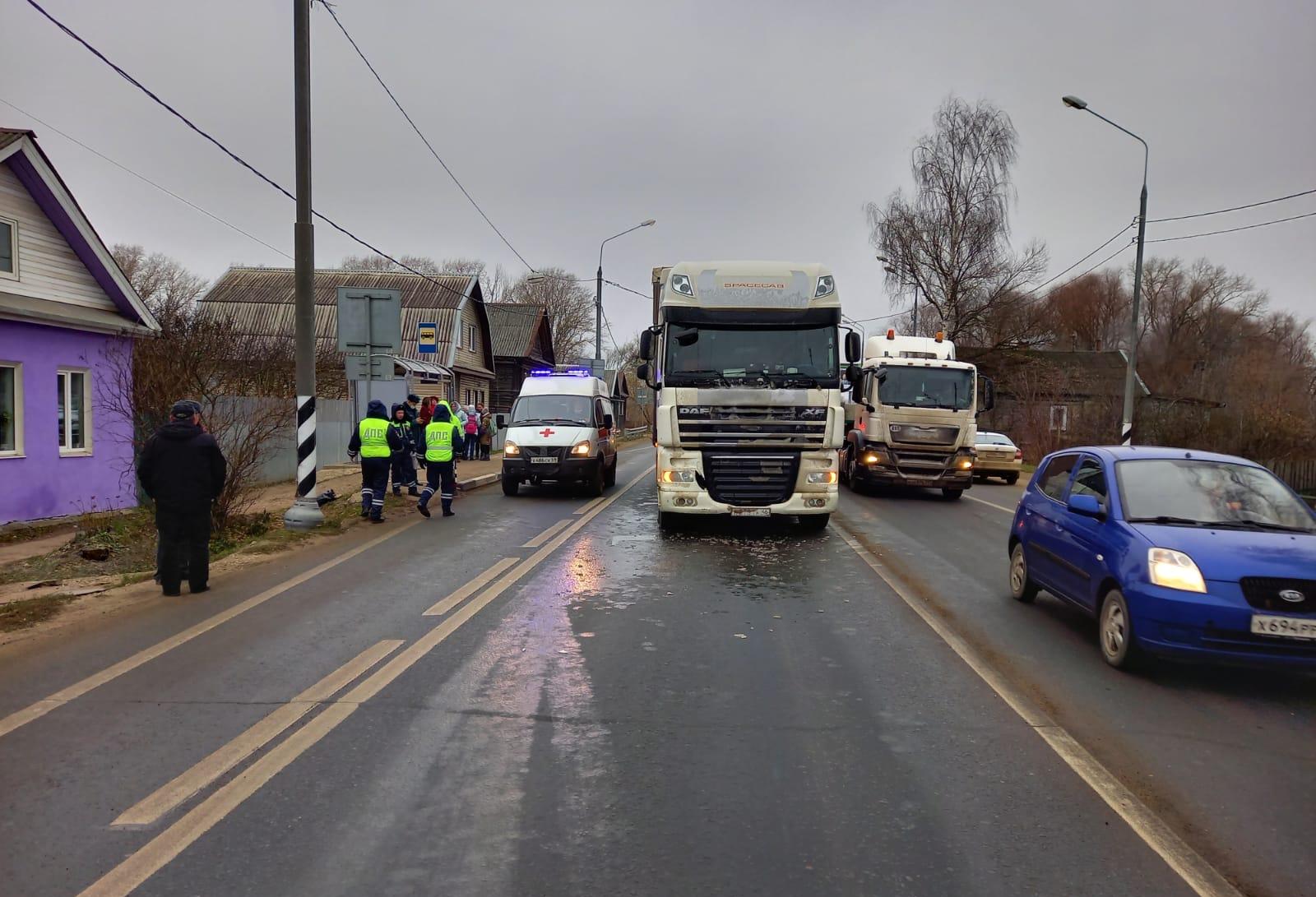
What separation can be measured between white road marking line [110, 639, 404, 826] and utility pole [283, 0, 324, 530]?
269 inches

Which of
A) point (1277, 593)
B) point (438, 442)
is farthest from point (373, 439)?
point (1277, 593)

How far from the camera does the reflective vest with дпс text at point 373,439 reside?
1361 centimetres

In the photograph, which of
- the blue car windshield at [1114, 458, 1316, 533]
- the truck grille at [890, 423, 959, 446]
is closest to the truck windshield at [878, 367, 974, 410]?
the truck grille at [890, 423, 959, 446]

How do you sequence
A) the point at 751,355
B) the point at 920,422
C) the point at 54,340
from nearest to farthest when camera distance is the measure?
the point at 751,355 < the point at 54,340 < the point at 920,422

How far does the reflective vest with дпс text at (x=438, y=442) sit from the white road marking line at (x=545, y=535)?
2.07 m

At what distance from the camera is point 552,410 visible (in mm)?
18594

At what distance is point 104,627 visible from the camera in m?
7.23

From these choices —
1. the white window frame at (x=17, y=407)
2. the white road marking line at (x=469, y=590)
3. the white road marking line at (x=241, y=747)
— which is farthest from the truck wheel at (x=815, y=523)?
the white window frame at (x=17, y=407)

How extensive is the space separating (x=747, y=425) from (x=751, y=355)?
38.5 inches

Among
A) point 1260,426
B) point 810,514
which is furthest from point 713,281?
point 1260,426

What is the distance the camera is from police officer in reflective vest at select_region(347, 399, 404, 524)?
13.6m

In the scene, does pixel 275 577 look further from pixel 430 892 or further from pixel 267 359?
pixel 267 359

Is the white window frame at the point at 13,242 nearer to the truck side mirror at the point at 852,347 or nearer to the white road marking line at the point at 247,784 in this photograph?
the white road marking line at the point at 247,784

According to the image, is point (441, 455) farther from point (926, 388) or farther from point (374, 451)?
point (926, 388)
